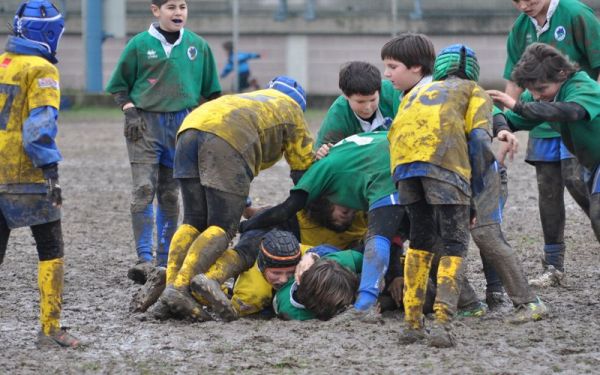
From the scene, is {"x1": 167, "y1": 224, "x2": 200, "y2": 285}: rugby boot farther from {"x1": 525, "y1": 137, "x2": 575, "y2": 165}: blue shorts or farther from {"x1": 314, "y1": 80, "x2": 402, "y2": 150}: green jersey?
{"x1": 525, "y1": 137, "x2": 575, "y2": 165}: blue shorts

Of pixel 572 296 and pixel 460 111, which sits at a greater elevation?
pixel 460 111

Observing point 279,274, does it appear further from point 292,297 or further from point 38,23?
point 38,23

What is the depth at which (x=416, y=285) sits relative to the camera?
19.8ft

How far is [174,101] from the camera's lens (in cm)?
859

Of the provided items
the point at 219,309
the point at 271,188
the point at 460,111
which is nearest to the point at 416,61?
the point at 460,111

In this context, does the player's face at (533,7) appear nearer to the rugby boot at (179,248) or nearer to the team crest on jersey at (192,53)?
the team crest on jersey at (192,53)

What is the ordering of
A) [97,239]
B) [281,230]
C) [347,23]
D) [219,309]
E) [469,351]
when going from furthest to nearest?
[347,23] → [97,239] → [281,230] → [219,309] → [469,351]

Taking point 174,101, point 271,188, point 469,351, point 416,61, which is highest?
point 416,61

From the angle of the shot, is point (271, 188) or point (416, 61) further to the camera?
point (271, 188)

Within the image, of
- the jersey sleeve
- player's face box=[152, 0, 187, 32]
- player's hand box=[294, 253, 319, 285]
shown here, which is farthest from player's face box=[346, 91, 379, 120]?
the jersey sleeve

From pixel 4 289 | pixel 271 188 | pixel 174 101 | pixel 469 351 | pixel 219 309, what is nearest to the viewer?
pixel 469 351

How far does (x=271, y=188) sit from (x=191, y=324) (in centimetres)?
623

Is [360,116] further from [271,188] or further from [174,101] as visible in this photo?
[271,188]

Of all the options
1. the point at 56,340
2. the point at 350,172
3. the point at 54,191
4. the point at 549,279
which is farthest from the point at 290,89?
the point at 56,340
